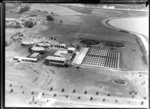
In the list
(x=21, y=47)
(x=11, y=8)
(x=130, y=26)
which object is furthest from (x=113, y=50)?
(x=11, y=8)

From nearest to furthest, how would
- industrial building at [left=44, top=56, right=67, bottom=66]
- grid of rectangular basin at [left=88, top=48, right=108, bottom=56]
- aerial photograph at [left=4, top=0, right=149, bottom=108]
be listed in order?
aerial photograph at [left=4, top=0, right=149, bottom=108] → industrial building at [left=44, top=56, right=67, bottom=66] → grid of rectangular basin at [left=88, top=48, right=108, bottom=56]

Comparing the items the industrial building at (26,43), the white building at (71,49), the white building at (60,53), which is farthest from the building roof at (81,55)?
the industrial building at (26,43)

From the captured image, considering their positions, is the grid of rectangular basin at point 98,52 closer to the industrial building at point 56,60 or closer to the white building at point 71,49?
the white building at point 71,49

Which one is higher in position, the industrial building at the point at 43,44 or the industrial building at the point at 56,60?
the industrial building at the point at 43,44

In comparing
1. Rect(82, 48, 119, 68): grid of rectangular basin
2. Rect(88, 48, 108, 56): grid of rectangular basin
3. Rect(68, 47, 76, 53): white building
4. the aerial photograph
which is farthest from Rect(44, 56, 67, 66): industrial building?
Rect(88, 48, 108, 56): grid of rectangular basin

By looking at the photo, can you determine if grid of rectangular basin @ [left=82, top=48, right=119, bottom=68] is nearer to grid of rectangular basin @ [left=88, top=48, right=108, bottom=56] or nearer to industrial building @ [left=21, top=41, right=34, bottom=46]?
grid of rectangular basin @ [left=88, top=48, right=108, bottom=56]

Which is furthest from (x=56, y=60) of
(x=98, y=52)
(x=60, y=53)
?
(x=98, y=52)

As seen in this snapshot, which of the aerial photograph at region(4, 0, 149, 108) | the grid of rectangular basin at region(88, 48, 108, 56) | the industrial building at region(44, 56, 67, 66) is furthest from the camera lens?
the grid of rectangular basin at region(88, 48, 108, 56)

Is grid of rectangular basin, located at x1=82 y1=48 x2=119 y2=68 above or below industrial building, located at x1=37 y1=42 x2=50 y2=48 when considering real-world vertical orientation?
below
